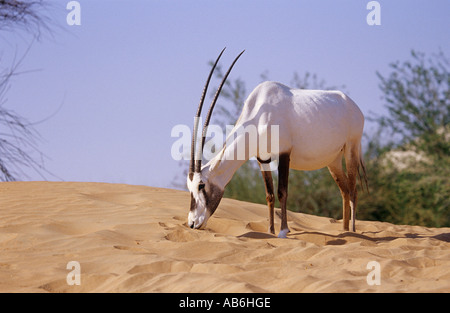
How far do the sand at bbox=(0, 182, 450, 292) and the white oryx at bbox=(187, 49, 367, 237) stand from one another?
0.44m

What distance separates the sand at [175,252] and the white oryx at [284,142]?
0.44 m

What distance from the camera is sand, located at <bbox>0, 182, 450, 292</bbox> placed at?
147 inches

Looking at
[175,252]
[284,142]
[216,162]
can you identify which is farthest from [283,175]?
[175,252]

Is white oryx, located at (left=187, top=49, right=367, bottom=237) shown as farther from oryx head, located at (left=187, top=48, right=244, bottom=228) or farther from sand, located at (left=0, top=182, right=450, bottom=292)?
sand, located at (left=0, top=182, right=450, bottom=292)

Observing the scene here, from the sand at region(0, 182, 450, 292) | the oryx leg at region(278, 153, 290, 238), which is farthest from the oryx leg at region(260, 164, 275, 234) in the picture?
the sand at region(0, 182, 450, 292)

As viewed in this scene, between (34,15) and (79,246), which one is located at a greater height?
(34,15)

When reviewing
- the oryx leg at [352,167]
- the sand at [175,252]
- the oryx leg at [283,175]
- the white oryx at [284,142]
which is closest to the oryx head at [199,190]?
the white oryx at [284,142]

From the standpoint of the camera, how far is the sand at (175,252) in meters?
3.72

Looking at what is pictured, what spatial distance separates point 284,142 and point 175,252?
2.23 metres

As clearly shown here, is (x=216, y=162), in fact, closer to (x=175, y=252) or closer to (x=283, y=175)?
(x=283, y=175)
